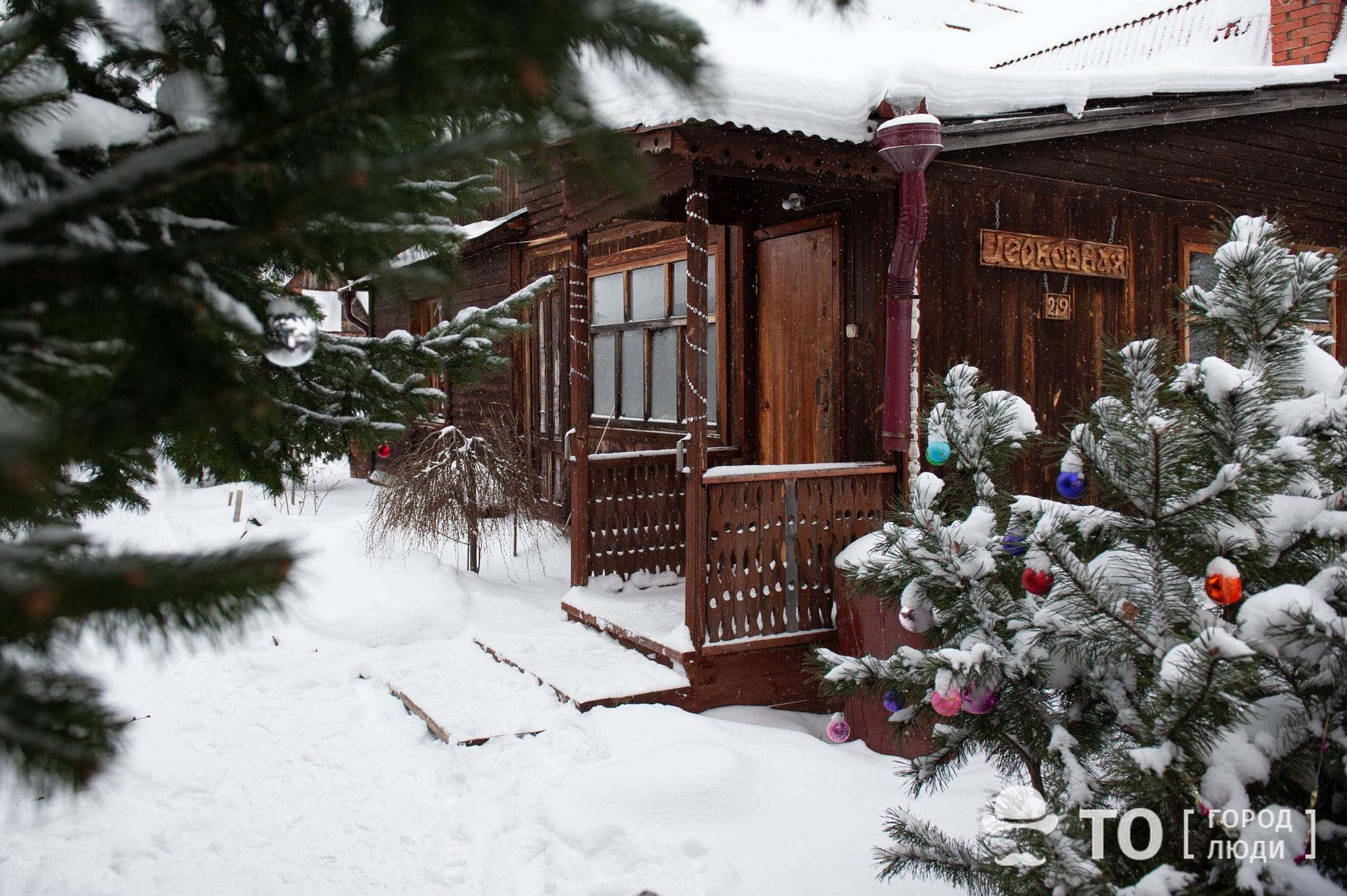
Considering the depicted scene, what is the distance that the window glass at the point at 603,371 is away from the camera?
369 inches

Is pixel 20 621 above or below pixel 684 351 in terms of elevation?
below

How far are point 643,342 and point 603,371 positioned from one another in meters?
0.99

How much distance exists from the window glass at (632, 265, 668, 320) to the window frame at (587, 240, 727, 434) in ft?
0.13

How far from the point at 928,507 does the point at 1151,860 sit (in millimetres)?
1032

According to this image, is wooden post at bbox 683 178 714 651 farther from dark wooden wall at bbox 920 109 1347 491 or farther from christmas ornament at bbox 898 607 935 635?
christmas ornament at bbox 898 607 935 635

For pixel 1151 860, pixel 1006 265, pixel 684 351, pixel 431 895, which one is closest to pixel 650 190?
pixel 1151 860

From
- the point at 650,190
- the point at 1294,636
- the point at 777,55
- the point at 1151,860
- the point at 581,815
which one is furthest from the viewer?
the point at 777,55

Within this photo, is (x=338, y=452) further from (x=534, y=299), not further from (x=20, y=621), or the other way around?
(x=20, y=621)

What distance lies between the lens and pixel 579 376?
21.6ft

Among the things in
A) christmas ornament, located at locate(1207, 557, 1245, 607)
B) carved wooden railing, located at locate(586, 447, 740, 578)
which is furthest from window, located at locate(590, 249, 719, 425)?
christmas ornament, located at locate(1207, 557, 1245, 607)

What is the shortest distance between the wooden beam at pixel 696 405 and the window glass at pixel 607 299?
12.6 feet

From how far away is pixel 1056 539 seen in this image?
2242 mm

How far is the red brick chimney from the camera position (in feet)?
27.8

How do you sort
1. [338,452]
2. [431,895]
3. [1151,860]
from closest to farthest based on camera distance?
[1151,860] < [338,452] < [431,895]
